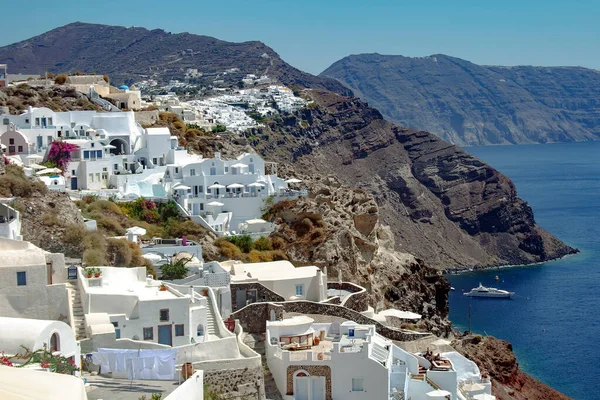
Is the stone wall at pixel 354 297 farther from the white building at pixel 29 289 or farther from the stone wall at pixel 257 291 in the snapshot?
the white building at pixel 29 289

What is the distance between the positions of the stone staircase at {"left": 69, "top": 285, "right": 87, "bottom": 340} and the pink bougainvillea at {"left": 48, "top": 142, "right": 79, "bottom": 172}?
18.8 m

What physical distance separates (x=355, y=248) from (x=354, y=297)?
8.00m

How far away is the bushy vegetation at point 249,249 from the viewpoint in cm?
3609

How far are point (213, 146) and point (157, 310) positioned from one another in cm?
2987

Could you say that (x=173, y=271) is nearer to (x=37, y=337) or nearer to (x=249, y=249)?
(x=249, y=249)

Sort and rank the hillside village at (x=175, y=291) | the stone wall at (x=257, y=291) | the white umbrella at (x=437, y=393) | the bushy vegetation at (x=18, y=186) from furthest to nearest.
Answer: the bushy vegetation at (x=18, y=186) → the stone wall at (x=257, y=291) → the white umbrella at (x=437, y=393) → the hillside village at (x=175, y=291)

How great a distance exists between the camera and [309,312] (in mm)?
27859

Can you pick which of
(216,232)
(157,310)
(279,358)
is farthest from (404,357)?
(216,232)

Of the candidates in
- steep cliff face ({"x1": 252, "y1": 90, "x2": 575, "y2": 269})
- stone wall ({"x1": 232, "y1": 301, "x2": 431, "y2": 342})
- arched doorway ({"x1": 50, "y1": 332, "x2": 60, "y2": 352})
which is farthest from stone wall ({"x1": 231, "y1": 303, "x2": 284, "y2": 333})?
steep cliff face ({"x1": 252, "y1": 90, "x2": 575, "y2": 269})

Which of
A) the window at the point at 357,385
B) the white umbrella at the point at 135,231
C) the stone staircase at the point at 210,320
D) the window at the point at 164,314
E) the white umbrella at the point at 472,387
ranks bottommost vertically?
the white umbrella at the point at 472,387

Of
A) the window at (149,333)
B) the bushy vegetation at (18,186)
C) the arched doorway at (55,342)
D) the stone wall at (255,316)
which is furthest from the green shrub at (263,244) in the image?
the arched doorway at (55,342)

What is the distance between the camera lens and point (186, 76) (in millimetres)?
164000

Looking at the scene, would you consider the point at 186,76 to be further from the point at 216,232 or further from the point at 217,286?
the point at 217,286

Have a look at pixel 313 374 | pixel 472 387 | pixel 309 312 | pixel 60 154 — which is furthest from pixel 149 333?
pixel 60 154
